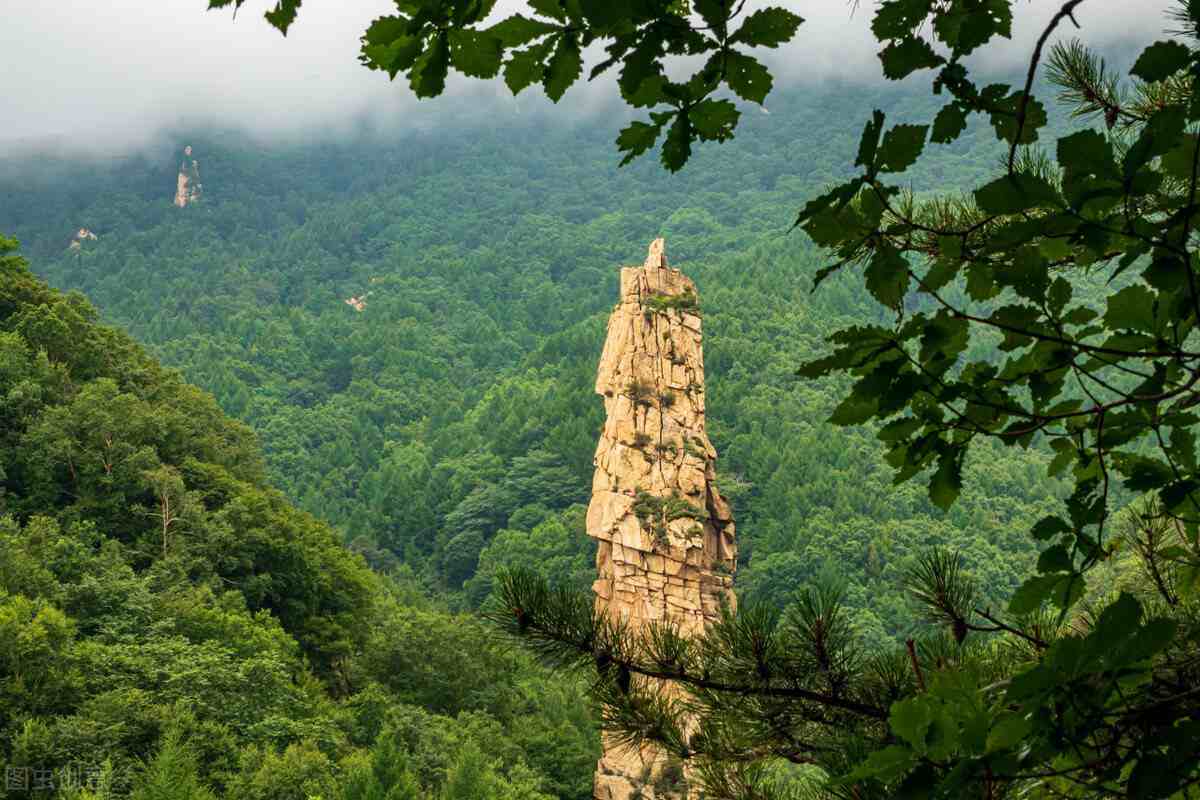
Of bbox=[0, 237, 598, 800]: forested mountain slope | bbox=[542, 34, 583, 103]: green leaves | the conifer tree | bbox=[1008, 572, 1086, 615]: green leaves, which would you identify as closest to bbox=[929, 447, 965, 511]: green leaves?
the conifer tree

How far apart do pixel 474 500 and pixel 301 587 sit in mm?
23254

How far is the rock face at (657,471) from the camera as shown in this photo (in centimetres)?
2020

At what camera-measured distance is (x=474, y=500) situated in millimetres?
46000

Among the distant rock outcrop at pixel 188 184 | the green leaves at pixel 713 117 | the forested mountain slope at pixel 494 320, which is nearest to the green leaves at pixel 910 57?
the green leaves at pixel 713 117

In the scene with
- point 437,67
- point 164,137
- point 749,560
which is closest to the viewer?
point 437,67

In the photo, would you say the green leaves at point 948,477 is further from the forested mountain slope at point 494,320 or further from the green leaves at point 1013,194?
the forested mountain slope at point 494,320

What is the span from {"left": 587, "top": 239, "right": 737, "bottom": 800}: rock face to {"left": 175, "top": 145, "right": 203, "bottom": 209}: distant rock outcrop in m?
89.6

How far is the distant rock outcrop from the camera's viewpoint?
4035 inches

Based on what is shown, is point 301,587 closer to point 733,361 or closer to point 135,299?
point 733,361

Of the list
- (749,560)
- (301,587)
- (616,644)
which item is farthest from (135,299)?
(616,644)

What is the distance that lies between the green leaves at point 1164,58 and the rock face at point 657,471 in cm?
Answer: 1825

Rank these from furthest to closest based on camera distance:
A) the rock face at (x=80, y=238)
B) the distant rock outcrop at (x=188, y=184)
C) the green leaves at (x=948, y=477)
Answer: the distant rock outcrop at (x=188, y=184) < the rock face at (x=80, y=238) < the green leaves at (x=948, y=477)

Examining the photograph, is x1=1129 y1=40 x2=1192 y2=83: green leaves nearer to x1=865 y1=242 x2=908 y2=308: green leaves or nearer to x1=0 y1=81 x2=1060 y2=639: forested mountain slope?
x1=865 y1=242 x2=908 y2=308: green leaves

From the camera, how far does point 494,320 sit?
259 feet
